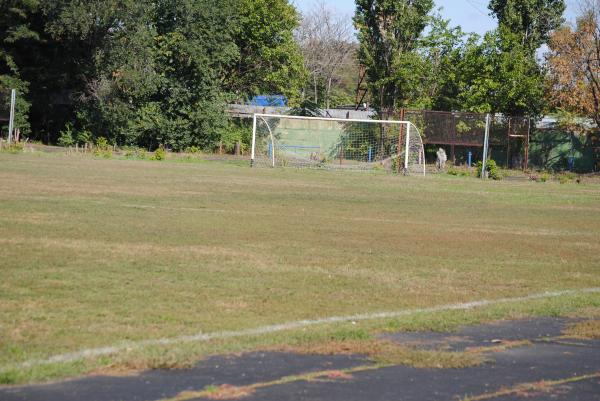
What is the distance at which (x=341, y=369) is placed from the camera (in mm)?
6910

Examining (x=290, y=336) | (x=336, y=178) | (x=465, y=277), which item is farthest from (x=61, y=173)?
(x=290, y=336)

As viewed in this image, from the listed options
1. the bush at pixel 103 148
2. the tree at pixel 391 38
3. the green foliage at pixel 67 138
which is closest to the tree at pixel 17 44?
the green foliage at pixel 67 138

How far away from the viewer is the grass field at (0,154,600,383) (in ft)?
26.3

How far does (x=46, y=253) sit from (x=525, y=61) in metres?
45.1

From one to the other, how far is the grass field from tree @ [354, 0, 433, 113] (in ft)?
92.1

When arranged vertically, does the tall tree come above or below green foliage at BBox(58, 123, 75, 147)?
above

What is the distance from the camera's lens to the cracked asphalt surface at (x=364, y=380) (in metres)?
6.07

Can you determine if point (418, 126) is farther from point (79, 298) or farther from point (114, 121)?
point (79, 298)

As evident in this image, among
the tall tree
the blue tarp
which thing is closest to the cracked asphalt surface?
the tall tree

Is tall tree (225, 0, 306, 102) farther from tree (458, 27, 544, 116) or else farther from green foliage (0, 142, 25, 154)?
green foliage (0, 142, 25, 154)

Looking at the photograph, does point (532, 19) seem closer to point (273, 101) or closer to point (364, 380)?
point (273, 101)

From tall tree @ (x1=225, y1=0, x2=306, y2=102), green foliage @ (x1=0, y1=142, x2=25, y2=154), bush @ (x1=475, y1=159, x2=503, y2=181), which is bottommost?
green foliage @ (x1=0, y1=142, x2=25, y2=154)

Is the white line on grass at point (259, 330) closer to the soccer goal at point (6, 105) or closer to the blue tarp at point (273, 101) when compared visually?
the soccer goal at point (6, 105)

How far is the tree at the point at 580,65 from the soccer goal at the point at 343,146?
12.8 meters
